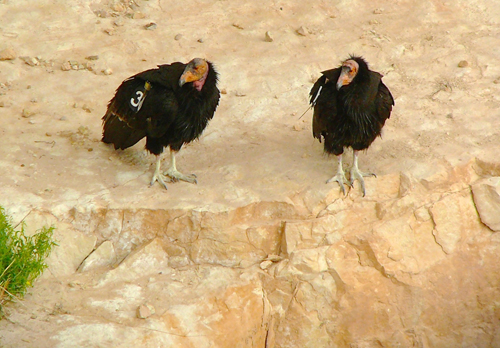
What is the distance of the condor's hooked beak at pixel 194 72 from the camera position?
481 cm

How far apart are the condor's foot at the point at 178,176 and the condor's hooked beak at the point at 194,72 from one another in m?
0.84

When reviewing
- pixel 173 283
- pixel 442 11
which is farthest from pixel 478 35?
pixel 173 283

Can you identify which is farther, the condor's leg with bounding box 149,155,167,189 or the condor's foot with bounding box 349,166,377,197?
the condor's leg with bounding box 149,155,167,189

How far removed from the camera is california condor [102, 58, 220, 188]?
4930mm

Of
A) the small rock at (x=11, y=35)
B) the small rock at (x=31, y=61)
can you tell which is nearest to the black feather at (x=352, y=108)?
the small rock at (x=31, y=61)

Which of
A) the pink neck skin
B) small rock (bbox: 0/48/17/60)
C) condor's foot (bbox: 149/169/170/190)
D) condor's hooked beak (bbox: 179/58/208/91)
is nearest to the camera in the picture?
condor's hooked beak (bbox: 179/58/208/91)

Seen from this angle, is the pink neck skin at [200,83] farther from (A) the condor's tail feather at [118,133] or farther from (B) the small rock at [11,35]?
(B) the small rock at [11,35]

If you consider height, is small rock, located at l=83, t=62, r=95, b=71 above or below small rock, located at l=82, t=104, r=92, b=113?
above

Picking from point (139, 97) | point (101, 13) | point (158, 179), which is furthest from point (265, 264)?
point (101, 13)

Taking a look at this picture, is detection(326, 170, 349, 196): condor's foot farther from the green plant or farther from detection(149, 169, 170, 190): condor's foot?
the green plant

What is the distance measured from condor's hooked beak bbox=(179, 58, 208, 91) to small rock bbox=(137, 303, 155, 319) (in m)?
1.73

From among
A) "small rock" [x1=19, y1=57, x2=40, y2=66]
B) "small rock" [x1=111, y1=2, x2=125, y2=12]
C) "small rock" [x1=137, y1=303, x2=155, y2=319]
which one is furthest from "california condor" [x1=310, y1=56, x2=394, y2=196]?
"small rock" [x1=111, y1=2, x2=125, y2=12]

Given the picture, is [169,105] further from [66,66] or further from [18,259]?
[66,66]

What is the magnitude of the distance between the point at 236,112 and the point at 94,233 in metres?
2.02
